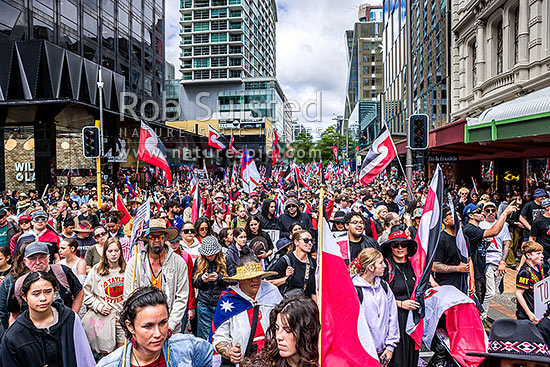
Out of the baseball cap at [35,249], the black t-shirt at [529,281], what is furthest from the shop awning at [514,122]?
the baseball cap at [35,249]

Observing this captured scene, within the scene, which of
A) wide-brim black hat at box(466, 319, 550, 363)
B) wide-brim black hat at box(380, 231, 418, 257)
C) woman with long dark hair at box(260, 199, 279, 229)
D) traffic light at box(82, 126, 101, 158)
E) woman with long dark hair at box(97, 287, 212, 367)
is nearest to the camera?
wide-brim black hat at box(466, 319, 550, 363)

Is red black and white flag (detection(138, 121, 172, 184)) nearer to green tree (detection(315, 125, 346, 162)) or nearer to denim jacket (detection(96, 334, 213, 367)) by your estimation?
denim jacket (detection(96, 334, 213, 367))

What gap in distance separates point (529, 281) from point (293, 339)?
366 cm

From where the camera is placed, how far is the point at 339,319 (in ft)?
10.9

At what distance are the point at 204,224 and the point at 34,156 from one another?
74.8ft

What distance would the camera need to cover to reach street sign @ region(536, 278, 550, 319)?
15.6ft

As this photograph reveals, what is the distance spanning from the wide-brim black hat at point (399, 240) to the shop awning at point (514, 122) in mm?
6245

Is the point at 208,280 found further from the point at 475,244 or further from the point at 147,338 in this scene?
the point at 475,244

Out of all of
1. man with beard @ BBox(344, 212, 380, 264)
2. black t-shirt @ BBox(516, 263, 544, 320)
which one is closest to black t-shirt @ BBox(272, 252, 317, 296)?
man with beard @ BBox(344, 212, 380, 264)

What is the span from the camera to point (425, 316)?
4.48 meters

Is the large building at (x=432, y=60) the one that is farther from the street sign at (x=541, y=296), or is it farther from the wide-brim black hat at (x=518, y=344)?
the wide-brim black hat at (x=518, y=344)

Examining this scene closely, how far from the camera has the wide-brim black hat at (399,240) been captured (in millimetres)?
4875

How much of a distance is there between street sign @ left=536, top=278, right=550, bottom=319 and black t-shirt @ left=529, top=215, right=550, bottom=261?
3228mm

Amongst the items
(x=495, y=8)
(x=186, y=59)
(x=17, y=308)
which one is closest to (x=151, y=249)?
(x=17, y=308)
